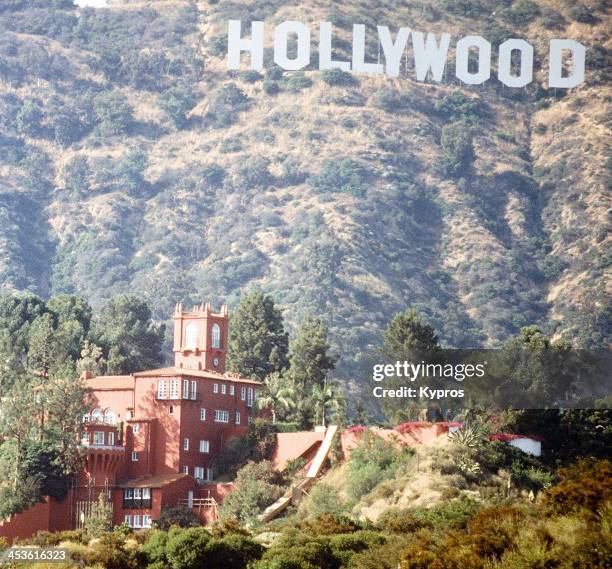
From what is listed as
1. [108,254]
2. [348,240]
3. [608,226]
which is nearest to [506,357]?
[608,226]

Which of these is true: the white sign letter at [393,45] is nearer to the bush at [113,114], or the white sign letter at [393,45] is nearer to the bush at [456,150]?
the bush at [456,150]

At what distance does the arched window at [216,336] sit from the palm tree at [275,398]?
3537 millimetres

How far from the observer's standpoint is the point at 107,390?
87.1 meters

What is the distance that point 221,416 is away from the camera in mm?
87812

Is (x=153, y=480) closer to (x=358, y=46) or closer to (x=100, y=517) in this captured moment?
(x=100, y=517)

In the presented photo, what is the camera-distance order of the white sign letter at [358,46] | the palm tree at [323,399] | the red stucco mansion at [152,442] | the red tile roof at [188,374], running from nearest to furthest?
the red stucco mansion at [152,442] → the white sign letter at [358,46] → the red tile roof at [188,374] → the palm tree at [323,399]

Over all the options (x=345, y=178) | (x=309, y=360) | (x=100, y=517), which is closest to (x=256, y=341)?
(x=309, y=360)

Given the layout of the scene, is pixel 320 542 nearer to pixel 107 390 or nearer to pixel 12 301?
pixel 107 390

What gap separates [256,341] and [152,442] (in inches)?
785

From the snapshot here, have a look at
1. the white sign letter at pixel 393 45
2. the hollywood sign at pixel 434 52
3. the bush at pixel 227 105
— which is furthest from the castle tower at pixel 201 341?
the bush at pixel 227 105

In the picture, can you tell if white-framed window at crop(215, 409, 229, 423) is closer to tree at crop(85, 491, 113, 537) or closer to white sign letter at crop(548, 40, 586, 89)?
tree at crop(85, 491, 113, 537)

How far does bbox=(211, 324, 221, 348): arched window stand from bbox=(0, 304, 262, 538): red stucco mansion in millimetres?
1528

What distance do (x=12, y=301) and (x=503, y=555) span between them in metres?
67.8

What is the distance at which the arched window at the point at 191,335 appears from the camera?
9275 cm
